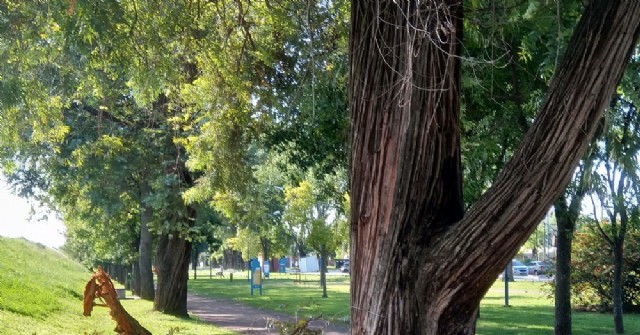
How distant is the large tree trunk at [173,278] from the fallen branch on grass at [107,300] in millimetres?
15808

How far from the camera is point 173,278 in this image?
24000 mm

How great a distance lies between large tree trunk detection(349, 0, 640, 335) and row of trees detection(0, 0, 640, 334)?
10 mm

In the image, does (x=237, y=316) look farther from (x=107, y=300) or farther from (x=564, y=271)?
(x=107, y=300)

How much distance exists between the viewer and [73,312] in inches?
722

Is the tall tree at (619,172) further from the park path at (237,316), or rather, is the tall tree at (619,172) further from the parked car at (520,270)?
the parked car at (520,270)

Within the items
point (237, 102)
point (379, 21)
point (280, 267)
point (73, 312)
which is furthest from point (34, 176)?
point (280, 267)

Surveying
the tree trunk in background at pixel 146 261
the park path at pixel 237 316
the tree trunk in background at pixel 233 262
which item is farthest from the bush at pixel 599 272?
the tree trunk in background at pixel 233 262

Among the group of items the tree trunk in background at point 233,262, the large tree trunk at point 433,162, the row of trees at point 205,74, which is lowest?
the tree trunk in background at point 233,262

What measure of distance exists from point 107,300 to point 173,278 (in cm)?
1693

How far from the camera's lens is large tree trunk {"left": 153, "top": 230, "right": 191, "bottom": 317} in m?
23.6

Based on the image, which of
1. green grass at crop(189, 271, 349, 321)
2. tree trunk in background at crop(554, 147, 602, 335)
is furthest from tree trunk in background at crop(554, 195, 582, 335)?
green grass at crop(189, 271, 349, 321)

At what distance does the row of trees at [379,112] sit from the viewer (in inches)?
163

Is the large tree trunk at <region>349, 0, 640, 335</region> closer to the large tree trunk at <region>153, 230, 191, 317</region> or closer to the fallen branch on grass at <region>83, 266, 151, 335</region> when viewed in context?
the fallen branch on grass at <region>83, 266, 151, 335</region>

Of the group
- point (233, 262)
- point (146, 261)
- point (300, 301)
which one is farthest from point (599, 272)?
point (233, 262)
